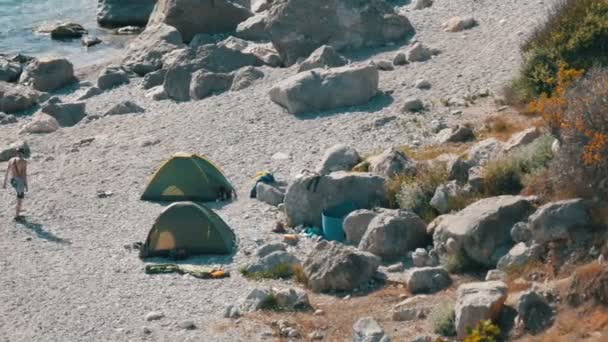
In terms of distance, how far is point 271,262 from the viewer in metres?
21.7

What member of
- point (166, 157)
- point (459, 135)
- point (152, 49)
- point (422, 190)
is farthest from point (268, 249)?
point (152, 49)

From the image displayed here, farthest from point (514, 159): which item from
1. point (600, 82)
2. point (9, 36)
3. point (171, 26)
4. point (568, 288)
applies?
point (9, 36)

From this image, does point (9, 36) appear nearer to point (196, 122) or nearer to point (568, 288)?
point (196, 122)

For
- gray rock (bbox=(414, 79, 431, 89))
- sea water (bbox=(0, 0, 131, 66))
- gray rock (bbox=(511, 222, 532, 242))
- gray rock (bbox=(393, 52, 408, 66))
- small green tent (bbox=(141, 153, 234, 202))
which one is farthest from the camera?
sea water (bbox=(0, 0, 131, 66))

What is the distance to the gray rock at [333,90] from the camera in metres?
29.9

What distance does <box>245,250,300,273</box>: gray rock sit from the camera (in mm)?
21578

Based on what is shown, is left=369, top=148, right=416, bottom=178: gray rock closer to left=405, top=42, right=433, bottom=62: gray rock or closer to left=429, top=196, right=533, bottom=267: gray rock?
left=429, top=196, right=533, bottom=267: gray rock

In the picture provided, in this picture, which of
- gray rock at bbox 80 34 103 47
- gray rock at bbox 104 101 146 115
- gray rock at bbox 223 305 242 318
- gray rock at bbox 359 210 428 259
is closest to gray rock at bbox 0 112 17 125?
gray rock at bbox 104 101 146 115

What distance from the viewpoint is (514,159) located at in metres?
22.2

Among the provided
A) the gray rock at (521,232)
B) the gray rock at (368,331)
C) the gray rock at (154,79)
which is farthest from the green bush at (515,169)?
the gray rock at (154,79)

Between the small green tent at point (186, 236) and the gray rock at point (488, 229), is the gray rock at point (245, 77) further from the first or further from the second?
the gray rock at point (488, 229)

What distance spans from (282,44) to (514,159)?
1354 centimetres

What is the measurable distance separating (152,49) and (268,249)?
17.9 metres

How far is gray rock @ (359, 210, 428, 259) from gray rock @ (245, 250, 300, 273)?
45.1 inches
